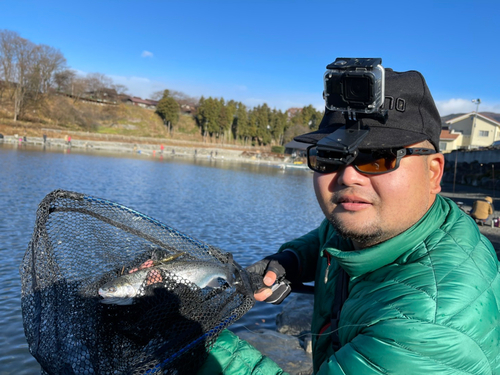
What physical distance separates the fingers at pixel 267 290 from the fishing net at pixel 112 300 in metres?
0.08

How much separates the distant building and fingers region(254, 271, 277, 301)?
77566mm

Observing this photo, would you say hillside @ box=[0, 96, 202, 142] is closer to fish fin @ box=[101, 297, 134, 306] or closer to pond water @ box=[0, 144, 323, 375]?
pond water @ box=[0, 144, 323, 375]

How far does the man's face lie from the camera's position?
1.65 m

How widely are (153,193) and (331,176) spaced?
2177 centimetres

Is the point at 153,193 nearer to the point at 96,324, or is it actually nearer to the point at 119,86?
the point at 96,324

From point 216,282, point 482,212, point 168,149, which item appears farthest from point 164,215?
point 168,149

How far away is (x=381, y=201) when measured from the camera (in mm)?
1657

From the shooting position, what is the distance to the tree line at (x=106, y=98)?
75.8m

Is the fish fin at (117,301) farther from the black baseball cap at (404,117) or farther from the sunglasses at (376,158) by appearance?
the black baseball cap at (404,117)

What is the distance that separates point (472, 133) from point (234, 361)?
276 feet

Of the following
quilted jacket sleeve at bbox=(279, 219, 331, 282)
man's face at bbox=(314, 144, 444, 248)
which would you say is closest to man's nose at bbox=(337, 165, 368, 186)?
man's face at bbox=(314, 144, 444, 248)

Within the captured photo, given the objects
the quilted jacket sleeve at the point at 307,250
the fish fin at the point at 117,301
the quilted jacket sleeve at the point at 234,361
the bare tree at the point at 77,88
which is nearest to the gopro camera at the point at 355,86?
the quilted jacket sleeve at the point at 307,250

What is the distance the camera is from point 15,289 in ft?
25.6

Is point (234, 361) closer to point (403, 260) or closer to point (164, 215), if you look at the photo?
point (403, 260)
